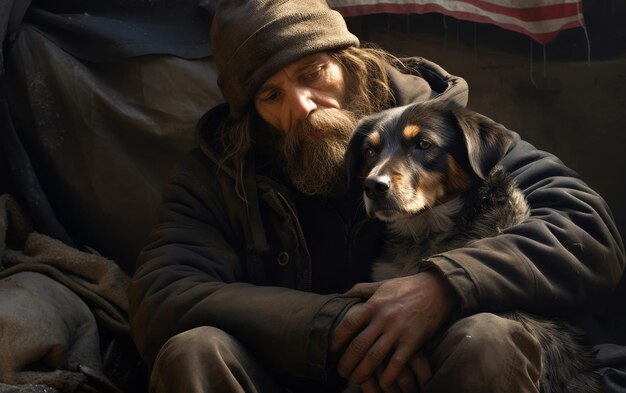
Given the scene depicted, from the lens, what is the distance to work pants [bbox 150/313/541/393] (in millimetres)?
2395

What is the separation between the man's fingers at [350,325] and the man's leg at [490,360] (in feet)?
0.82

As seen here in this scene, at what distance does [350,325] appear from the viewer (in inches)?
104

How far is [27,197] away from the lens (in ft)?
13.1

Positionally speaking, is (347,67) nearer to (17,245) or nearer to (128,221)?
(128,221)

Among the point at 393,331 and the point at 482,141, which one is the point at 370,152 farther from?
the point at 393,331

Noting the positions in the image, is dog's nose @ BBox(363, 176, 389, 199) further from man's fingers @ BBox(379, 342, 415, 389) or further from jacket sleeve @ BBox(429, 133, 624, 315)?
man's fingers @ BBox(379, 342, 415, 389)

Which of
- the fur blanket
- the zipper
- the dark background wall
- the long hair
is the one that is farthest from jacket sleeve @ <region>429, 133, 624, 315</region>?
the fur blanket

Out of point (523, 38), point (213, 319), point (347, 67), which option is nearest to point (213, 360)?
point (213, 319)

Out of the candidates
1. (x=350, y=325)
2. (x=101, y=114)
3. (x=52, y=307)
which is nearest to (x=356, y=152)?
(x=350, y=325)

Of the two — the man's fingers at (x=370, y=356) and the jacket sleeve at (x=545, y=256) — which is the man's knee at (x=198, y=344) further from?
the jacket sleeve at (x=545, y=256)

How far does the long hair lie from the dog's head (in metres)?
0.27

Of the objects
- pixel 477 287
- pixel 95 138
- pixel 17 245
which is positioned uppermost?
pixel 477 287

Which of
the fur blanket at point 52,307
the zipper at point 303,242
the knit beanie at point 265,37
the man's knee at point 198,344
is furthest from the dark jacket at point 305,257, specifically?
the fur blanket at point 52,307

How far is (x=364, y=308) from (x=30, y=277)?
60.7 inches
